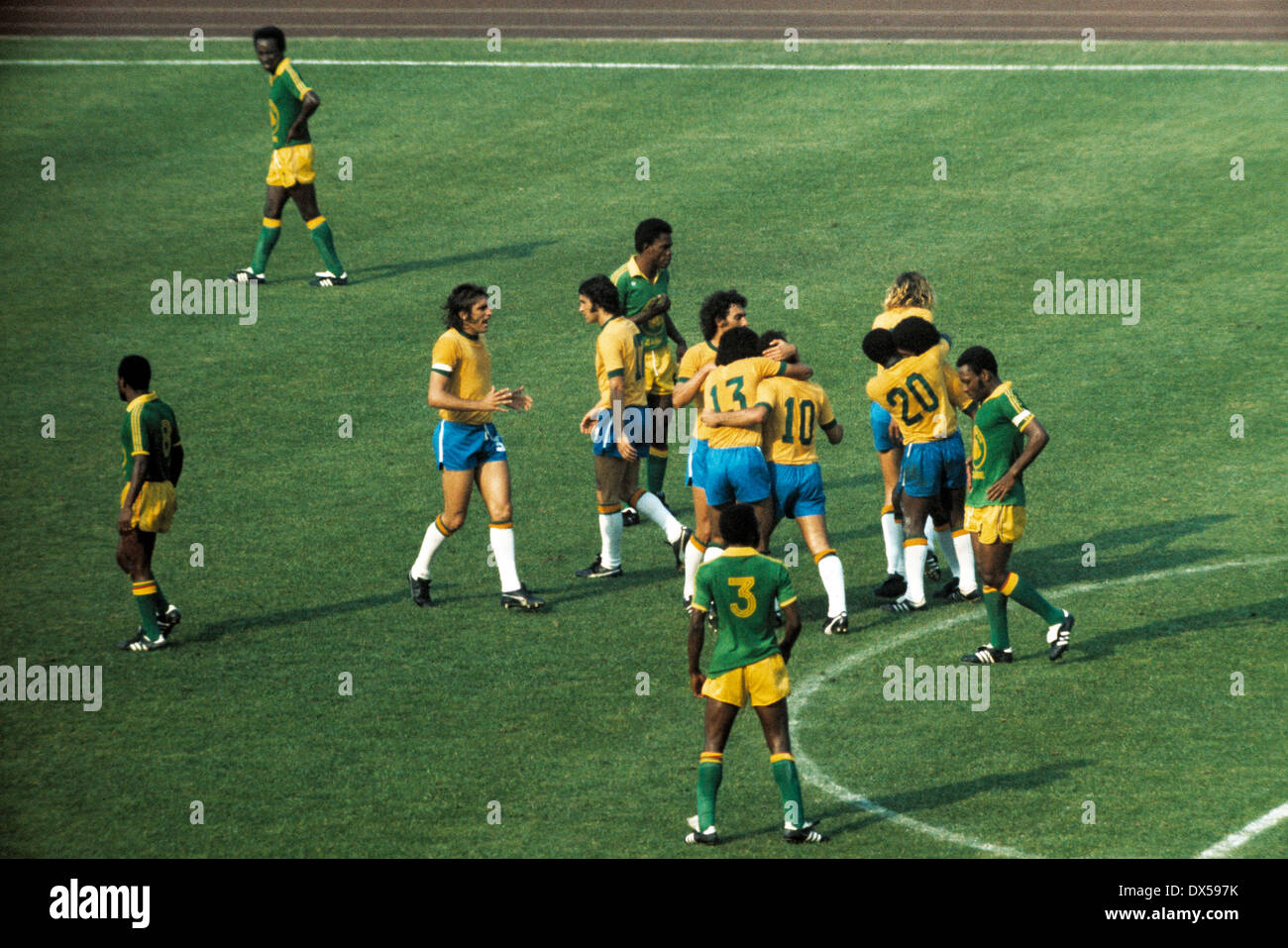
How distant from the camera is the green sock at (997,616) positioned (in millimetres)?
11500

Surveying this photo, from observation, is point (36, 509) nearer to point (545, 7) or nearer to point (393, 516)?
point (393, 516)

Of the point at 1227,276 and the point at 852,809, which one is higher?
the point at 1227,276

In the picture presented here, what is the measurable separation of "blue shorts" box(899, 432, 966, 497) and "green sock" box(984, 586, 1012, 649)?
118 cm

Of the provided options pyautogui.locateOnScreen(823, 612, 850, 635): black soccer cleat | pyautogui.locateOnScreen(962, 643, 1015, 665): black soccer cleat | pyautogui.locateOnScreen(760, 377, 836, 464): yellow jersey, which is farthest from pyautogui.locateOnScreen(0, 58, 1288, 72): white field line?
pyautogui.locateOnScreen(962, 643, 1015, 665): black soccer cleat

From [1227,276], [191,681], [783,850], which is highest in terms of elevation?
[1227,276]

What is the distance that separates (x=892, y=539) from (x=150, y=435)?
5719 millimetres

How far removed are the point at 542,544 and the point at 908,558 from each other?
339cm

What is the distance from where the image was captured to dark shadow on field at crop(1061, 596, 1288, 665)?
11805 millimetres

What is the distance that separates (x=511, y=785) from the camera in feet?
33.3

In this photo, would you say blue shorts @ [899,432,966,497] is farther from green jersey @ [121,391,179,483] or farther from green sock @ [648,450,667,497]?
green jersey @ [121,391,179,483]

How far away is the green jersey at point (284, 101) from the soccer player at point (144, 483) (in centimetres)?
785

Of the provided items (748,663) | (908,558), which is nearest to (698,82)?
(908,558)

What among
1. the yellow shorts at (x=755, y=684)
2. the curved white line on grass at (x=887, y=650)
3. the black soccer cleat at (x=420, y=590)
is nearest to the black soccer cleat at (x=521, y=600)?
the black soccer cleat at (x=420, y=590)

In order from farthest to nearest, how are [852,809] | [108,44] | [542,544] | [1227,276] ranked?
[108,44] → [1227,276] → [542,544] → [852,809]
